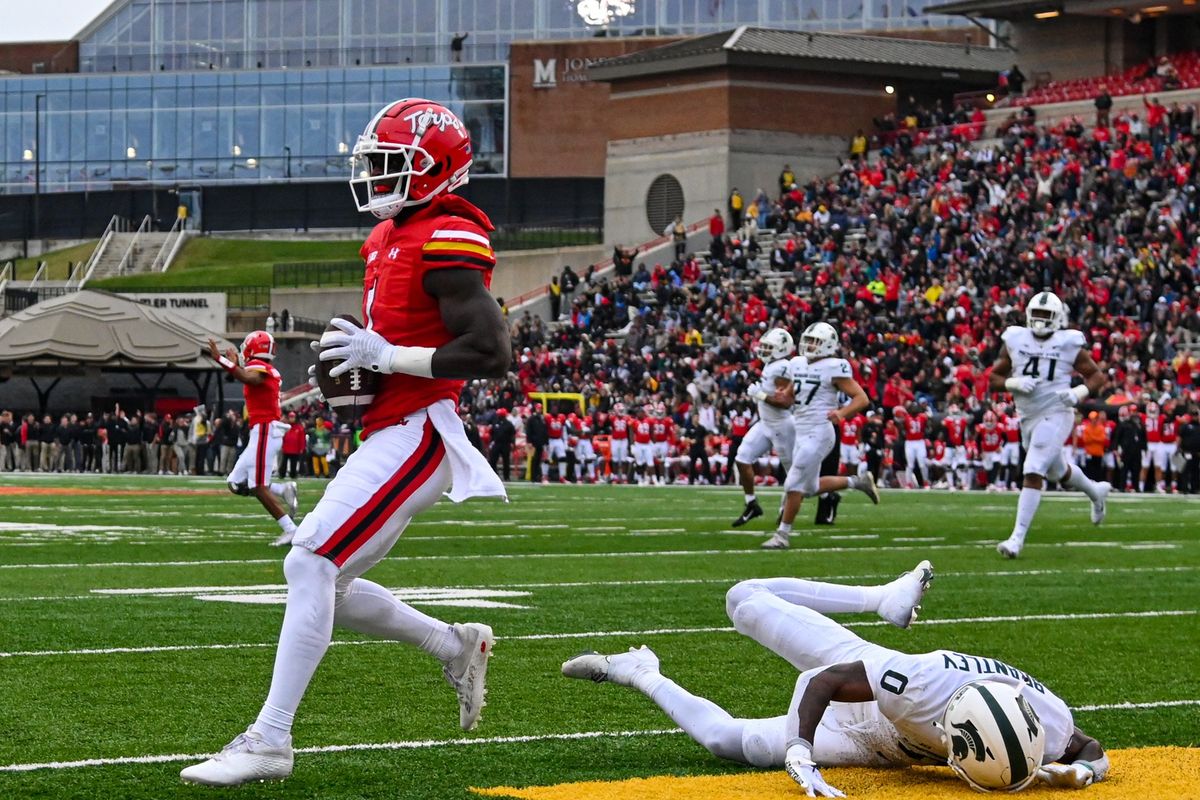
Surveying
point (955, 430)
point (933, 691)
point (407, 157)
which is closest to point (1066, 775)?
point (933, 691)

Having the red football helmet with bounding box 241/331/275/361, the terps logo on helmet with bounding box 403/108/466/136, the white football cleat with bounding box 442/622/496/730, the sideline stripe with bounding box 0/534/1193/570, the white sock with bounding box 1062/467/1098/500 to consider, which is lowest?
the sideline stripe with bounding box 0/534/1193/570

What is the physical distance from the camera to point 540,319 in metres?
44.5

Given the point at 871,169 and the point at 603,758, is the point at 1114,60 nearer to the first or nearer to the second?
the point at 871,169

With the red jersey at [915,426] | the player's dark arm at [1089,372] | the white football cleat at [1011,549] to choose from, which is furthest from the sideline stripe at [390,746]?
the red jersey at [915,426]

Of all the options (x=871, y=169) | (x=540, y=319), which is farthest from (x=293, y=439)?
(x=871, y=169)

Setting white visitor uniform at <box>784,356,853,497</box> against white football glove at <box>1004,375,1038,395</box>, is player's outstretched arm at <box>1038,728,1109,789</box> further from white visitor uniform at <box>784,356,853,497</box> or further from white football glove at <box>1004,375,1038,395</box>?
white visitor uniform at <box>784,356,853,497</box>

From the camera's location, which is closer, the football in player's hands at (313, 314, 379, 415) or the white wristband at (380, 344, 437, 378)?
the white wristband at (380, 344, 437, 378)

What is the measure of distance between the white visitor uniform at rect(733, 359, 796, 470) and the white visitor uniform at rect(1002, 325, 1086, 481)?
10.9 ft

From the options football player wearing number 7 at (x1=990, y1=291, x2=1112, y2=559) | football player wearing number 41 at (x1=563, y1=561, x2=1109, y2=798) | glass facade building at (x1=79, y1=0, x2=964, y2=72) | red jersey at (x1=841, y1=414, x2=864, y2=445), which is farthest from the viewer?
glass facade building at (x1=79, y1=0, x2=964, y2=72)

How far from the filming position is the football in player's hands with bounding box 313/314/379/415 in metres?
5.62

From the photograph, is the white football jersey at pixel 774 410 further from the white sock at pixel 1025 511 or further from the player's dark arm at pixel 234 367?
the player's dark arm at pixel 234 367

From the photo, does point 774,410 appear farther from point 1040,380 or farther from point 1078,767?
point 1078,767

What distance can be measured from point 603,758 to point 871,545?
9.55 m

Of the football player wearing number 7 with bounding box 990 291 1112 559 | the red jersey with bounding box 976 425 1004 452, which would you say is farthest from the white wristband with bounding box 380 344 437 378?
the red jersey with bounding box 976 425 1004 452
